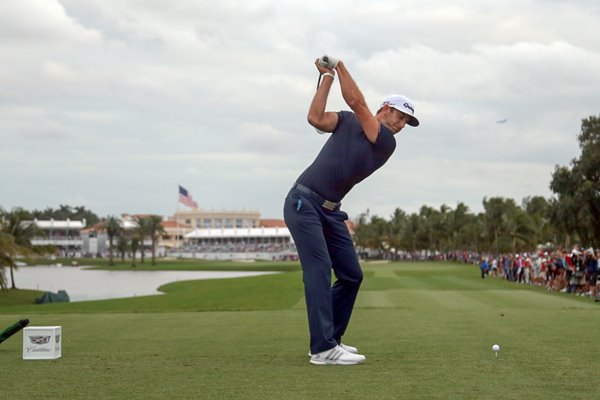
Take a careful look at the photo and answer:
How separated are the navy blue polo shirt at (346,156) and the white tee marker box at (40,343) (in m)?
3.00

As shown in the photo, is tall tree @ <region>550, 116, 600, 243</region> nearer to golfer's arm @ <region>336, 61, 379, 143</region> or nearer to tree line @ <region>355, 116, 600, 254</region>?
tree line @ <region>355, 116, 600, 254</region>

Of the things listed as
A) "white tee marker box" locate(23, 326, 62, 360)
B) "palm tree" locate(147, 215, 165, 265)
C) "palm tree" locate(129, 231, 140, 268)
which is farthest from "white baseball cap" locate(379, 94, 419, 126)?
"palm tree" locate(147, 215, 165, 265)

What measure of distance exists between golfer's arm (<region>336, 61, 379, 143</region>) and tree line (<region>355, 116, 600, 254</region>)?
141 feet

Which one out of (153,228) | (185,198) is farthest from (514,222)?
(153,228)

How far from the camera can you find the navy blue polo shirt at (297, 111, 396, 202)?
826cm

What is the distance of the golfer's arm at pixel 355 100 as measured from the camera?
8047mm

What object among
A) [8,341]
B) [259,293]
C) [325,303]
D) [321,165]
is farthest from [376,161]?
[259,293]

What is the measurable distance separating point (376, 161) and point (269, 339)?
10.8ft

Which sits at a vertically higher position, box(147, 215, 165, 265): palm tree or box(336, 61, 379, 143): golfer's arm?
box(147, 215, 165, 265): palm tree

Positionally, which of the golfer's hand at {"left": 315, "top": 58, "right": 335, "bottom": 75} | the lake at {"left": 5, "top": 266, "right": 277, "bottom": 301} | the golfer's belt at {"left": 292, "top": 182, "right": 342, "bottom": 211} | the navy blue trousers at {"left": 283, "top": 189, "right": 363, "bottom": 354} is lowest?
the lake at {"left": 5, "top": 266, "right": 277, "bottom": 301}

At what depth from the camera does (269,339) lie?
10.6m

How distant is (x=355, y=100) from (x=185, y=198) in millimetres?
141459

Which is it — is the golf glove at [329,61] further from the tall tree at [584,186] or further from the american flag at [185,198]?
the american flag at [185,198]

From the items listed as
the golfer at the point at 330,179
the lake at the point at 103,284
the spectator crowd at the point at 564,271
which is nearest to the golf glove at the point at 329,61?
A: the golfer at the point at 330,179
